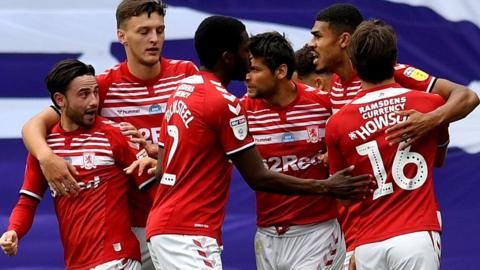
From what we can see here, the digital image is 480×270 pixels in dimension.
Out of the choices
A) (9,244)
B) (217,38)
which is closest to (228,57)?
(217,38)

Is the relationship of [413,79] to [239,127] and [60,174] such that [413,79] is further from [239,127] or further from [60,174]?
[60,174]

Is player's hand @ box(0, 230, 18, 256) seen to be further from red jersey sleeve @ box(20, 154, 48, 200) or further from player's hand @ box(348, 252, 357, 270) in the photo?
player's hand @ box(348, 252, 357, 270)

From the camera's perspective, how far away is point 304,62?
6.30 meters

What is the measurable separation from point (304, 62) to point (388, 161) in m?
1.69

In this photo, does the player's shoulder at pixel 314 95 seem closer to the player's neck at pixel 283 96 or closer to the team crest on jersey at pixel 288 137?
the player's neck at pixel 283 96

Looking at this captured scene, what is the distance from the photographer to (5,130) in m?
6.77

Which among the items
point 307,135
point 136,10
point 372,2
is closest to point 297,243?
point 307,135

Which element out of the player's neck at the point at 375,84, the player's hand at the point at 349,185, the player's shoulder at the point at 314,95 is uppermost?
the player's neck at the point at 375,84

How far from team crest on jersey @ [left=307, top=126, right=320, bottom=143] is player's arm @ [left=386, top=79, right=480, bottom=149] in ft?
2.39

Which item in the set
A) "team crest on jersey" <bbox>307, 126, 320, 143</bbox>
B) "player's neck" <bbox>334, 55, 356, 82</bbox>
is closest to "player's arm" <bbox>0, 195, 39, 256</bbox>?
"team crest on jersey" <bbox>307, 126, 320, 143</bbox>

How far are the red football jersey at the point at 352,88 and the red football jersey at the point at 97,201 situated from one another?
3.14 feet

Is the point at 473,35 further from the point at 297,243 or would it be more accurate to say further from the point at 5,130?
the point at 5,130

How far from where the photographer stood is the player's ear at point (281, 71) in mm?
5508

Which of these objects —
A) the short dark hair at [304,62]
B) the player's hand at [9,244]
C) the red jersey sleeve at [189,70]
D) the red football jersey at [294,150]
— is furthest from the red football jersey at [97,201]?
the short dark hair at [304,62]
